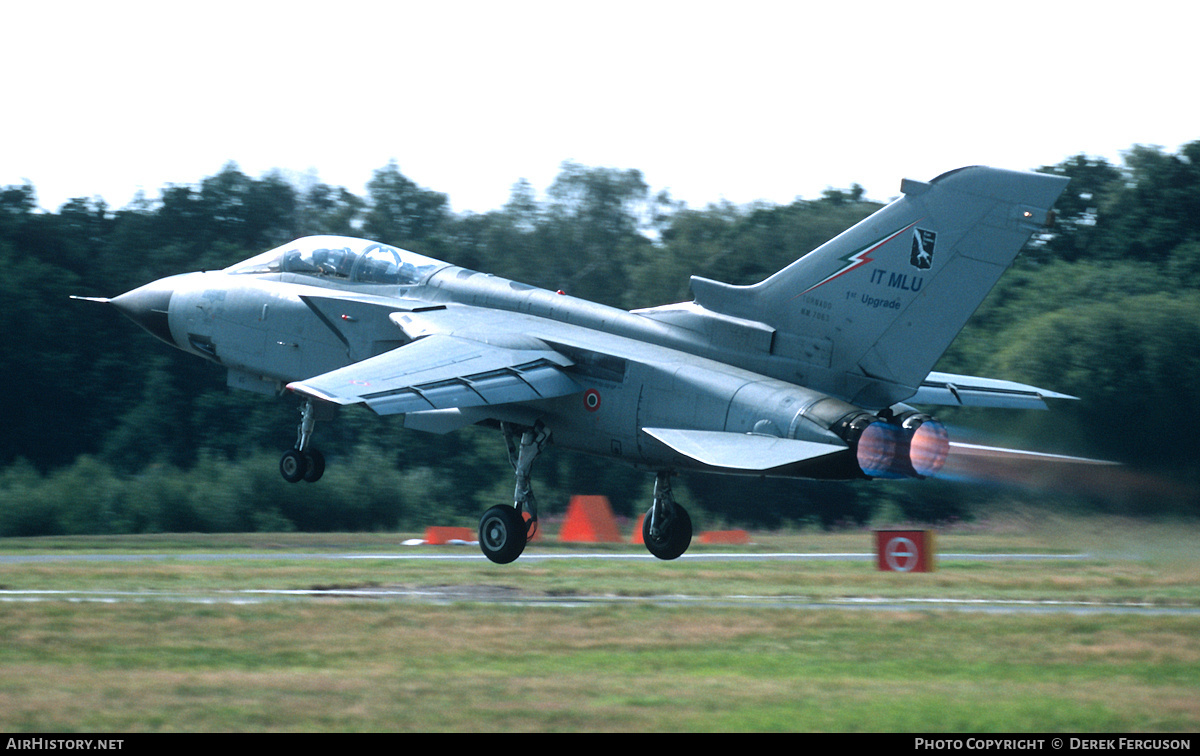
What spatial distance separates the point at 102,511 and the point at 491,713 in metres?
22.5

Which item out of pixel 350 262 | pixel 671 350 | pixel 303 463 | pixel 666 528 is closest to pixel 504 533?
pixel 666 528

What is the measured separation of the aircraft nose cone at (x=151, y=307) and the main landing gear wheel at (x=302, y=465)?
318cm

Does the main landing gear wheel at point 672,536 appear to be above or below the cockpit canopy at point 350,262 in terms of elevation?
below

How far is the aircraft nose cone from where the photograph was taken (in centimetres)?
2111

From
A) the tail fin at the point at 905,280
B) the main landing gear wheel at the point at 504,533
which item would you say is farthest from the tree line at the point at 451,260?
the main landing gear wheel at the point at 504,533

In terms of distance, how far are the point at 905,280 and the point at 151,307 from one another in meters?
12.5

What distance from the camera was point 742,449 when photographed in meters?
14.6

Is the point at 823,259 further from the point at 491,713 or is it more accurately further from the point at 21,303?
the point at 21,303

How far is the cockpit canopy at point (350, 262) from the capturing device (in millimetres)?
19641

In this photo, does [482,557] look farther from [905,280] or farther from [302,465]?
[905,280]

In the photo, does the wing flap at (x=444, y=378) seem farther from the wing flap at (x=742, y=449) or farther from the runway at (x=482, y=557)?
the runway at (x=482, y=557)

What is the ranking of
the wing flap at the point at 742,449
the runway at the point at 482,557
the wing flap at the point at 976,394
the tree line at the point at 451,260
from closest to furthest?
the wing flap at the point at 742,449, the wing flap at the point at 976,394, the runway at the point at 482,557, the tree line at the point at 451,260

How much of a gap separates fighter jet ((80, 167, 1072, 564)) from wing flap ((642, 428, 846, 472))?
4 centimetres

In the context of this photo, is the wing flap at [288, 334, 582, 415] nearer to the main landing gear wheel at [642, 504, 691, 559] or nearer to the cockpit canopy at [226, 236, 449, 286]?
the cockpit canopy at [226, 236, 449, 286]
